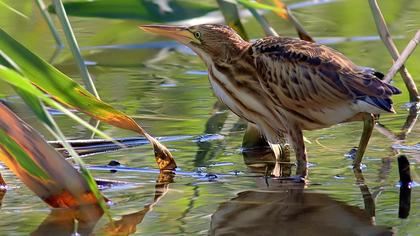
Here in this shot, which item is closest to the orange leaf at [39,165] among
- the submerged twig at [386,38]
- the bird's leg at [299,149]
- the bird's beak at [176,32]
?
the bird's leg at [299,149]

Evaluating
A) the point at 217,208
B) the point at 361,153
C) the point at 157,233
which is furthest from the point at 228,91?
the point at 157,233

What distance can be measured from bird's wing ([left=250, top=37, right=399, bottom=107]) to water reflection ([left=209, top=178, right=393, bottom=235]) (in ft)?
1.43

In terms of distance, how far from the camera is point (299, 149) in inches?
179

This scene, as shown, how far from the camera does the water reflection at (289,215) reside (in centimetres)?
362

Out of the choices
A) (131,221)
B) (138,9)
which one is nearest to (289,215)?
(131,221)

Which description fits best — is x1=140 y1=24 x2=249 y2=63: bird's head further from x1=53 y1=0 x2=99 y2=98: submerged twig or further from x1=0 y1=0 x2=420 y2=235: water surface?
x1=53 y1=0 x2=99 y2=98: submerged twig

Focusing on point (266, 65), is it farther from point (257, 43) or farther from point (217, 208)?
point (217, 208)

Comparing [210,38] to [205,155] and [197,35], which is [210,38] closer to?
[197,35]

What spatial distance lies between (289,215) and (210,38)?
4.33 ft

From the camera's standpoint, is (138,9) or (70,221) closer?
(70,221)

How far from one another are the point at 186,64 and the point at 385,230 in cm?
331

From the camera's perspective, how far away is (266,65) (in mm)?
4668

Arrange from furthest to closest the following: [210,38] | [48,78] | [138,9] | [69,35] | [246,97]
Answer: [138,9] < [210,38] < [246,97] < [69,35] < [48,78]

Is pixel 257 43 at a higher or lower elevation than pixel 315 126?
higher
